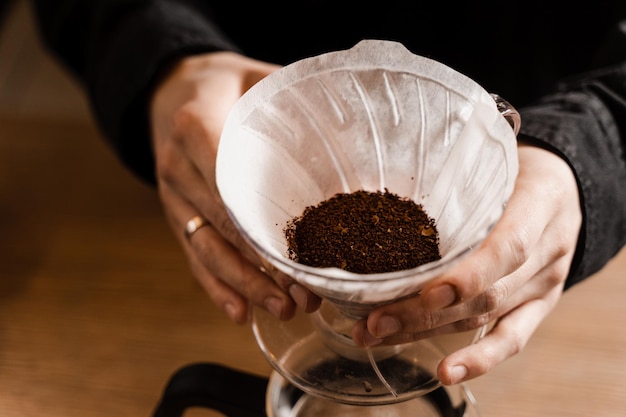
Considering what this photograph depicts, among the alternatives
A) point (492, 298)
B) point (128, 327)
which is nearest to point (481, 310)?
point (492, 298)

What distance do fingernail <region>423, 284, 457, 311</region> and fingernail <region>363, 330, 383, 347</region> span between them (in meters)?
0.07

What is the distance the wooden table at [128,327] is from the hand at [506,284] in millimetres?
115

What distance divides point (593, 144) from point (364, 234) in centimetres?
31

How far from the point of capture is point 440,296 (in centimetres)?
47

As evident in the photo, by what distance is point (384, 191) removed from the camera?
0.59m

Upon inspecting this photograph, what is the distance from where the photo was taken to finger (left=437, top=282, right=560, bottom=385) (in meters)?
0.54

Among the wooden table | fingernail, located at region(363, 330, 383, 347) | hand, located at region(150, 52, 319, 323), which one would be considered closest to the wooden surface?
the wooden table

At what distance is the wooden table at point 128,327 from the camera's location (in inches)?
28.1

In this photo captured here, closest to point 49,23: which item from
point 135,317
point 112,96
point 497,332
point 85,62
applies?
point 85,62

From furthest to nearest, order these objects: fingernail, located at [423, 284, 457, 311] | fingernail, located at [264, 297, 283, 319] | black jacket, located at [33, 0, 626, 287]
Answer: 1. black jacket, located at [33, 0, 626, 287]
2. fingernail, located at [264, 297, 283, 319]
3. fingernail, located at [423, 284, 457, 311]

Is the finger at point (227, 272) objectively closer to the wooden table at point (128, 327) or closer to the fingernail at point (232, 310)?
the fingernail at point (232, 310)

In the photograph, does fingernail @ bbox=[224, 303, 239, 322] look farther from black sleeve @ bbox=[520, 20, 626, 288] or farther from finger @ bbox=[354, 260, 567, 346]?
black sleeve @ bbox=[520, 20, 626, 288]

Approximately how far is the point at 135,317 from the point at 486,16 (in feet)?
2.11

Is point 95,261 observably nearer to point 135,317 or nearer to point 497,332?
point 135,317
